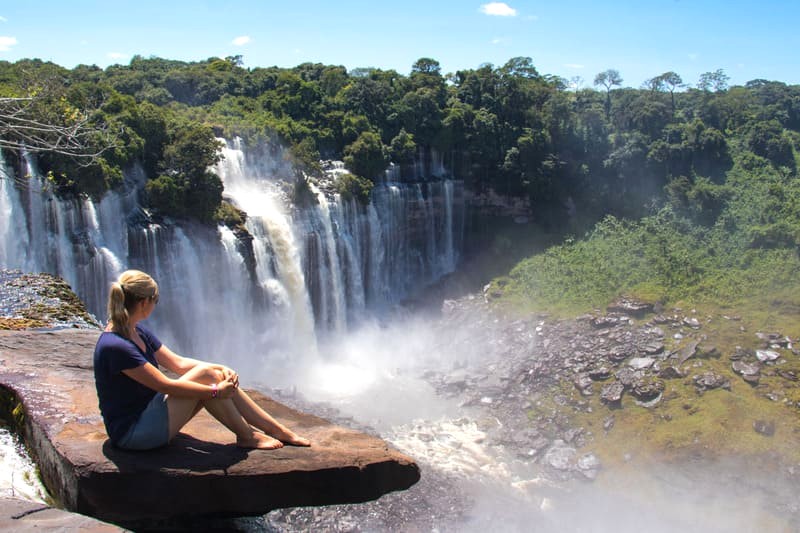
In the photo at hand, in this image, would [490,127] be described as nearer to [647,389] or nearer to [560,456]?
[647,389]

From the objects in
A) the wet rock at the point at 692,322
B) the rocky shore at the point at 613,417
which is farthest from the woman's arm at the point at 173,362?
the wet rock at the point at 692,322

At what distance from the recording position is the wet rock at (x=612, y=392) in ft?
77.0

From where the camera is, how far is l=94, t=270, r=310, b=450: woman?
5219 millimetres

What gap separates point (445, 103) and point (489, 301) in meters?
13.9

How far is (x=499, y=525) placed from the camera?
694 inches

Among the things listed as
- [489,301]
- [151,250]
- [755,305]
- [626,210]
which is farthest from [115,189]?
[626,210]

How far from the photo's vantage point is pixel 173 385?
5.31m

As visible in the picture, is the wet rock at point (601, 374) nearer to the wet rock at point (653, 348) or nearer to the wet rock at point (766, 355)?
the wet rock at point (653, 348)

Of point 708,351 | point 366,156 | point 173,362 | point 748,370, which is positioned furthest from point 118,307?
point 366,156

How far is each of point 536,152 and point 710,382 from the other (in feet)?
62.8

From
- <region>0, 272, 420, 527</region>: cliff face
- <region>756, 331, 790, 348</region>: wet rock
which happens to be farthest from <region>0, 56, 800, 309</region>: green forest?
<region>0, 272, 420, 527</region>: cliff face

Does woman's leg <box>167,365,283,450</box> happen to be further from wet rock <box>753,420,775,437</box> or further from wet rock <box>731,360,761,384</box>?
wet rock <box>731,360,761,384</box>

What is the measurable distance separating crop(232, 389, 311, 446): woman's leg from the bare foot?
3.0 inches

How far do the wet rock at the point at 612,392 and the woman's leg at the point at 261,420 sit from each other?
64.0 feet
